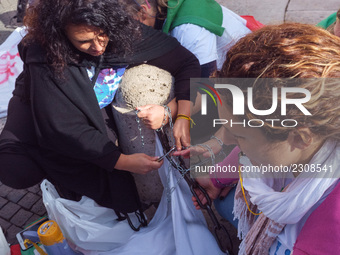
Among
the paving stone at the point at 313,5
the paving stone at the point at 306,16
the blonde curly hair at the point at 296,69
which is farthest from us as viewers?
the paving stone at the point at 313,5

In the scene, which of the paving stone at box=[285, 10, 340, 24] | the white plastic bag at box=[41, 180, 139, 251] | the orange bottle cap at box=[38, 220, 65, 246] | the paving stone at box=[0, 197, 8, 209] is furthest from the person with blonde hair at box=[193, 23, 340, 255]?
the paving stone at box=[285, 10, 340, 24]

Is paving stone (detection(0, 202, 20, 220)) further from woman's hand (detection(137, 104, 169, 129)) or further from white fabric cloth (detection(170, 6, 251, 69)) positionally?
white fabric cloth (detection(170, 6, 251, 69))

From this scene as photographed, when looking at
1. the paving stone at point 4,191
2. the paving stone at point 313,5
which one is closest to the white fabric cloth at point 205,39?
the paving stone at point 4,191

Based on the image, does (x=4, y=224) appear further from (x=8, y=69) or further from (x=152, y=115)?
(x=8, y=69)

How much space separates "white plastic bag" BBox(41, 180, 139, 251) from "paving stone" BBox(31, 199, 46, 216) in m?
0.64

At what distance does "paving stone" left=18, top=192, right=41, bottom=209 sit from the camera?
2939mm

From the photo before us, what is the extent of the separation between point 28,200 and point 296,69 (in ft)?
8.41

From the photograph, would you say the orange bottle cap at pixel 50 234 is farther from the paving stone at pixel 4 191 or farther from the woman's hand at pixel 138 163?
the paving stone at pixel 4 191

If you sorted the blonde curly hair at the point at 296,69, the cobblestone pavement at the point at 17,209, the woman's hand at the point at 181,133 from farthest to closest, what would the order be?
the cobblestone pavement at the point at 17,209, the woman's hand at the point at 181,133, the blonde curly hair at the point at 296,69

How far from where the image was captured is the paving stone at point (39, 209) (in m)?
2.88

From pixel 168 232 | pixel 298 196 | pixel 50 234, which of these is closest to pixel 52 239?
pixel 50 234

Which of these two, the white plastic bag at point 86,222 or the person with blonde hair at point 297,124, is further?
the white plastic bag at point 86,222

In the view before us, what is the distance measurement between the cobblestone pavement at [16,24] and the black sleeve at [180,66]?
160 cm

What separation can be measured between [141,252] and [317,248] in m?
1.19
